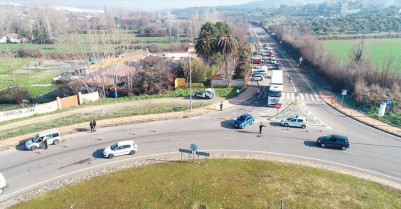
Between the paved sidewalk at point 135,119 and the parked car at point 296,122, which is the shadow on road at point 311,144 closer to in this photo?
the parked car at point 296,122

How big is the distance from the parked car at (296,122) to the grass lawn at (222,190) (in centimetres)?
936

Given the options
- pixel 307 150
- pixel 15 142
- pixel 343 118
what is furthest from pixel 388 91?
pixel 15 142

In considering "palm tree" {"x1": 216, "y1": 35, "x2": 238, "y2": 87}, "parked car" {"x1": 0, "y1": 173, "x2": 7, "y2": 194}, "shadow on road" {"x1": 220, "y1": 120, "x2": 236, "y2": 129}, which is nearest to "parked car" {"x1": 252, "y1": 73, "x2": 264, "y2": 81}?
"palm tree" {"x1": 216, "y1": 35, "x2": 238, "y2": 87}

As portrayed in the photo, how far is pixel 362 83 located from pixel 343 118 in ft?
31.9

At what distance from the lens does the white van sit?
26.0m

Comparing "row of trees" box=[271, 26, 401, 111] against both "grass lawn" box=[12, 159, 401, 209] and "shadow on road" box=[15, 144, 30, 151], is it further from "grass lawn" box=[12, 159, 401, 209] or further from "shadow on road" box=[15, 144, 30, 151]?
"shadow on road" box=[15, 144, 30, 151]

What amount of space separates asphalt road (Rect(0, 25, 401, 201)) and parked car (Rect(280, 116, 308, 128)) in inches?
34.1

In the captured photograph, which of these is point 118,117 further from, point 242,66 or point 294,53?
point 294,53

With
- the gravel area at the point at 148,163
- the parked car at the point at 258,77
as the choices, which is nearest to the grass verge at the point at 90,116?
the gravel area at the point at 148,163

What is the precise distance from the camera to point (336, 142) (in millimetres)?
25125

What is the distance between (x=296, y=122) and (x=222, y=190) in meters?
15.8

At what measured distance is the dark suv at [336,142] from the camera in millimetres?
24969

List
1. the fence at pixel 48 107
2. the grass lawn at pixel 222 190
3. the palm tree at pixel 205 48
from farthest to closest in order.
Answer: the palm tree at pixel 205 48
the fence at pixel 48 107
the grass lawn at pixel 222 190

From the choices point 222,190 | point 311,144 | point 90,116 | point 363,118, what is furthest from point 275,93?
point 90,116
